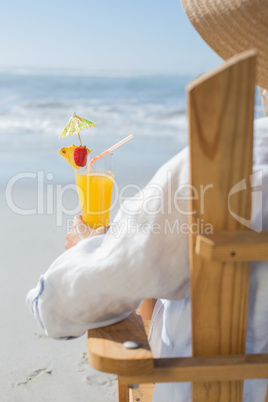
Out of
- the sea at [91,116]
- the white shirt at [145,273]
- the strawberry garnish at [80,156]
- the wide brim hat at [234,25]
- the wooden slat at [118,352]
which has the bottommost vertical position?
the wooden slat at [118,352]

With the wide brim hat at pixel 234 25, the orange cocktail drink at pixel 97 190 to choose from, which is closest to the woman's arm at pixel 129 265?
the wide brim hat at pixel 234 25

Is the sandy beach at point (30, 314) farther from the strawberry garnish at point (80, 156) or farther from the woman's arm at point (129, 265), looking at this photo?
the woman's arm at point (129, 265)

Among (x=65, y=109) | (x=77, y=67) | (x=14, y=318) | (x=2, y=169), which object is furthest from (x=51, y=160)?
(x=77, y=67)

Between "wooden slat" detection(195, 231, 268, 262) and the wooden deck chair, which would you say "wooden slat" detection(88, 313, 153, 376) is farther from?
"wooden slat" detection(195, 231, 268, 262)

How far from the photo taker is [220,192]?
0.88 meters

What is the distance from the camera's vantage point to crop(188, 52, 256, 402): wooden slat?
→ 0.80 meters

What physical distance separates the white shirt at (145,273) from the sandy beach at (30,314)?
3.52 ft

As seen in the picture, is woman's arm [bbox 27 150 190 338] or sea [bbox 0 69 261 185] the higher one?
sea [bbox 0 69 261 185]

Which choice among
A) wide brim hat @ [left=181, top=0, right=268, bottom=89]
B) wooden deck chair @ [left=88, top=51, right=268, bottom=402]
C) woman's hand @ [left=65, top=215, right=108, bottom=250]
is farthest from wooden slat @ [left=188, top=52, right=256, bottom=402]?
woman's hand @ [left=65, top=215, right=108, bottom=250]

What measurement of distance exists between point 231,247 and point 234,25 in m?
0.43

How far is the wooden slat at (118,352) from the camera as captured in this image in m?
0.90

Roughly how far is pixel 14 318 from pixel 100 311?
173 centimetres

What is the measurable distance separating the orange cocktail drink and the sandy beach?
0.81m

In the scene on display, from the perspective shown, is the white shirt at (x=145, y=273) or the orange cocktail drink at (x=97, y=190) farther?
the orange cocktail drink at (x=97, y=190)
